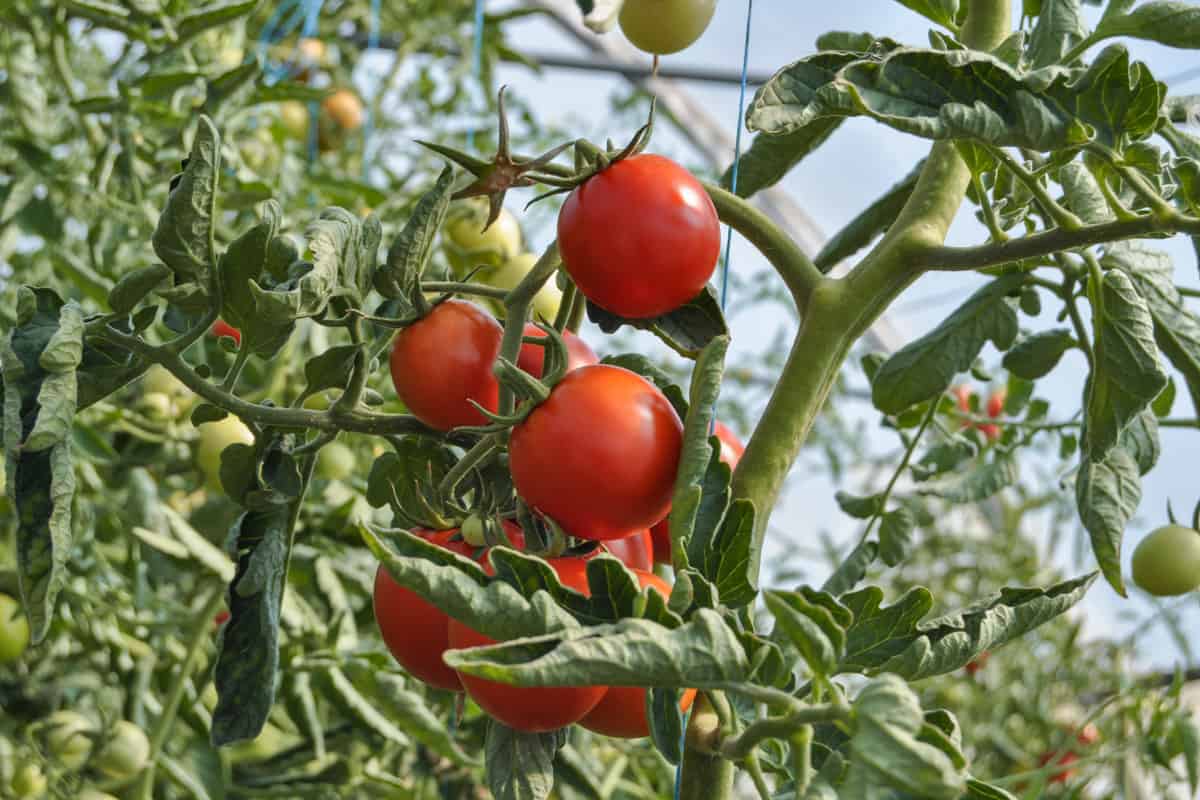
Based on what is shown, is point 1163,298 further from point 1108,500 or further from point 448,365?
point 448,365

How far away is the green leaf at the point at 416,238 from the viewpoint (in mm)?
479

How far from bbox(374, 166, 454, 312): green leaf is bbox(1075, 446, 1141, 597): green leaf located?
0.34m

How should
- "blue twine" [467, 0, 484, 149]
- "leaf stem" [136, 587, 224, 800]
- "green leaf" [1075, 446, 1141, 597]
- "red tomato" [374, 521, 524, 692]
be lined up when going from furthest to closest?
"blue twine" [467, 0, 484, 149] → "leaf stem" [136, 587, 224, 800] → "green leaf" [1075, 446, 1141, 597] → "red tomato" [374, 521, 524, 692]

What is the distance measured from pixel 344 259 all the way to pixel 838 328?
20 centimetres

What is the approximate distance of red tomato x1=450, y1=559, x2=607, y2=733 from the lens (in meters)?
0.45

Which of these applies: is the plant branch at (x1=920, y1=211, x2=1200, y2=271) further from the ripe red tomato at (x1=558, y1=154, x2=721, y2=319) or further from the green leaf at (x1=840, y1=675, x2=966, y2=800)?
the green leaf at (x1=840, y1=675, x2=966, y2=800)

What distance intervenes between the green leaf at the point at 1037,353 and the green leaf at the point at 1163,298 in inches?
6.4

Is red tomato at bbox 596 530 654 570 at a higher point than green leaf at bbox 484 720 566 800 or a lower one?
higher

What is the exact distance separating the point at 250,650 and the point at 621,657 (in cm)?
29

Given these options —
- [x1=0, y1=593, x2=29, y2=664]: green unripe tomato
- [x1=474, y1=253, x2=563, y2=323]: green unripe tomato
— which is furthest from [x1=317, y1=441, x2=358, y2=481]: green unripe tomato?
[x1=0, y1=593, x2=29, y2=664]: green unripe tomato

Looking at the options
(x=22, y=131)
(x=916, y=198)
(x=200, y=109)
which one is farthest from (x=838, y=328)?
(x=22, y=131)

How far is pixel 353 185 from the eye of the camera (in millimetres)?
1083

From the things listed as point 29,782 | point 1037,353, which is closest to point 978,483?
point 1037,353

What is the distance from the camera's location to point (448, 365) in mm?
504
